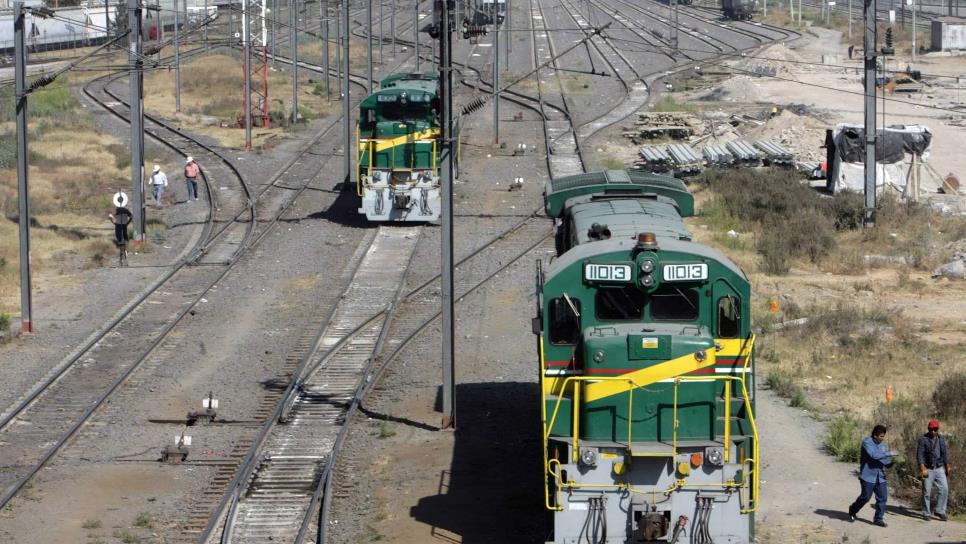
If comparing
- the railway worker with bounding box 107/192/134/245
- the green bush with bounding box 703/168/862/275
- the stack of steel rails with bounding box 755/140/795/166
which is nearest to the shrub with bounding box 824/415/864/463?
the green bush with bounding box 703/168/862/275

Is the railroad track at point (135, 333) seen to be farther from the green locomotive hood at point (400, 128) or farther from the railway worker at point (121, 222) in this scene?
the green locomotive hood at point (400, 128)

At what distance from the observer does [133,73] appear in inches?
1289

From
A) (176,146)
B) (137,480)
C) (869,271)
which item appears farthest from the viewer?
(176,146)

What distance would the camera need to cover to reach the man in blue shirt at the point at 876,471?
51.8ft

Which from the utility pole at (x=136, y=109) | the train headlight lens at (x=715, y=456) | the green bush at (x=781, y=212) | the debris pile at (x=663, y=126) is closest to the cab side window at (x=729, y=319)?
the train headlight lens at (x=715, y=456)

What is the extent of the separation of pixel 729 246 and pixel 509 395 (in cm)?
1310

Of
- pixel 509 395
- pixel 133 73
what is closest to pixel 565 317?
pixel 509 395

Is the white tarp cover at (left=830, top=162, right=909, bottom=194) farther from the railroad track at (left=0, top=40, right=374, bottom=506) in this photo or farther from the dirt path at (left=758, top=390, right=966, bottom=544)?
the dirt path at (left=758, top=390, right=966, bottom=544)

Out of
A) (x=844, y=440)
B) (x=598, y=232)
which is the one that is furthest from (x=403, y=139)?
(x=598, y=232)

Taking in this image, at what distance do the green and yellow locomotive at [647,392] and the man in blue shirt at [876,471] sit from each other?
2.16 metres

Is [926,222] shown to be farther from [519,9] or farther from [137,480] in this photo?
[519,9]

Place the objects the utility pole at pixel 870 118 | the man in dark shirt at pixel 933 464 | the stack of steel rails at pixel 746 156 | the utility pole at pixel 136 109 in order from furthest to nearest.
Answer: the stack of steel rails at pixel 746 156
the utility pole at pixel 870 118
the utility pole at pixel 136 109
the man in dark shirt at pixel 933 464

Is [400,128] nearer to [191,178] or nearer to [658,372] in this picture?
[191,178]

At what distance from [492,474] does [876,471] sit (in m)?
5.06
